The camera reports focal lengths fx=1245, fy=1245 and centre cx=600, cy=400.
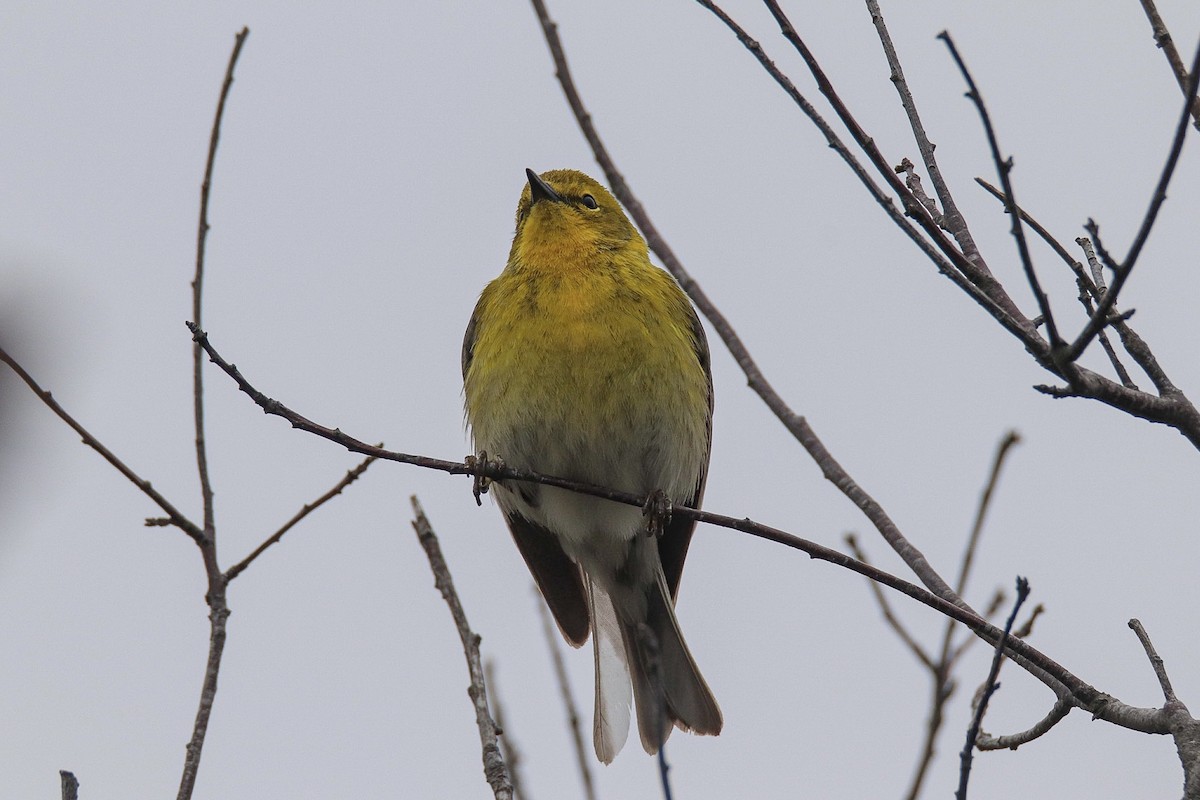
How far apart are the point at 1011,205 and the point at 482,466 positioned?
11.1ft

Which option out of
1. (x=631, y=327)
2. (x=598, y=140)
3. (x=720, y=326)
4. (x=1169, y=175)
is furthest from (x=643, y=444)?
(x=1169, y=175)

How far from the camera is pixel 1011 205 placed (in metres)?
2.61

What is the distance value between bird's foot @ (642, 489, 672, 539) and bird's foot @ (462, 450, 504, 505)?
69 centimetres

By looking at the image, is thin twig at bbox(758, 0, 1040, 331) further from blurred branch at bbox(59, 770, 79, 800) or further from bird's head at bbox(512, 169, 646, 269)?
bird's head at bbox(512, 169, 646, 269)

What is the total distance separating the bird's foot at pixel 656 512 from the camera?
5.59 m

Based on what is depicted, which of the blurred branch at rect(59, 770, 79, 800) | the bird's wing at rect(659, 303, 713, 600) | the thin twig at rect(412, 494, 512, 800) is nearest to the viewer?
the blurred branch at rect(59, 770, 79, 800)

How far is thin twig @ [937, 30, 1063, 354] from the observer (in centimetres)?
256

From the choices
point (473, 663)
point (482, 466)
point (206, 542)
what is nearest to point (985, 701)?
point (473, 663)

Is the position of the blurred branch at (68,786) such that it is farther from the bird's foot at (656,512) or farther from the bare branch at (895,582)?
the bird's foot at (656,512)


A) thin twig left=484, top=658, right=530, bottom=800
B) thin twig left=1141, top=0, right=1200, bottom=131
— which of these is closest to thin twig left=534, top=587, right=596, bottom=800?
thin twig left=484, top=658, right=530, bottom=800

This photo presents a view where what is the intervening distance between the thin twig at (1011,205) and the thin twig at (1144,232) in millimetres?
56

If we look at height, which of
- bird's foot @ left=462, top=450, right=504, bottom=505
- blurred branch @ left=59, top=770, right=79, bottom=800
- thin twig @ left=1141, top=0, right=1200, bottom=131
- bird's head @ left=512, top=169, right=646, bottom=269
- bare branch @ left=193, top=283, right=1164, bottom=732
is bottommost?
blurred branch @ left=59, top=770, right=79, bottom=800

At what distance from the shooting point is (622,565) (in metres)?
6.80

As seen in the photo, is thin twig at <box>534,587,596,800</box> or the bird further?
the bird
